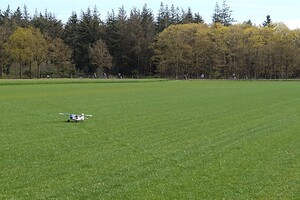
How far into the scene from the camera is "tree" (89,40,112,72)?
384 feet

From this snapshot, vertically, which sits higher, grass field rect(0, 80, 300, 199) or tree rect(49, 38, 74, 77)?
tree rect(49, 38, 74, 77)

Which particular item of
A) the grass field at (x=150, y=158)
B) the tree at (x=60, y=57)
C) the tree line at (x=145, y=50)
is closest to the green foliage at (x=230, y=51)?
the tree line at (x=145, y=50)

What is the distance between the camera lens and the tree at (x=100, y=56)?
117000 mm

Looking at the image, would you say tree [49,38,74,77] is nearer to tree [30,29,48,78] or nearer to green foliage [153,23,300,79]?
tree [30,29,48,78]

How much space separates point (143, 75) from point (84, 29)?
21473 mm

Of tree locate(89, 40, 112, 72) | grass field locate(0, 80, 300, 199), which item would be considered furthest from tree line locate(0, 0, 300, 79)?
grass field locate(0, 80, 300, 199)

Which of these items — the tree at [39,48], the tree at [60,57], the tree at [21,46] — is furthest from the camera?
the tree at [60,57]

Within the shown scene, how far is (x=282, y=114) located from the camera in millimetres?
25250

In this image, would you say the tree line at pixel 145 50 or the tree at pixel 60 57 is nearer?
the tree line at pixel 145 50

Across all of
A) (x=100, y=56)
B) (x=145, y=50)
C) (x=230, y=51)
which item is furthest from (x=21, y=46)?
(x=230, y=51)

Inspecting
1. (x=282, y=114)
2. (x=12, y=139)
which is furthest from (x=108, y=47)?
(x=12, y=139)

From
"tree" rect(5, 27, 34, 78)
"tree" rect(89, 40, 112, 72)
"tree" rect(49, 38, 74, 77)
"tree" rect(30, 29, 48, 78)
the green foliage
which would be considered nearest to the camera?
"tree" rect(5, 27, 34, 78)

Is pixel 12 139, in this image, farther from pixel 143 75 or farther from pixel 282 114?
pixel 143 75

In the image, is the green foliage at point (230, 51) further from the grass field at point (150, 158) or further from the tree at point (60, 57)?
the grass field at point (150, 158)
